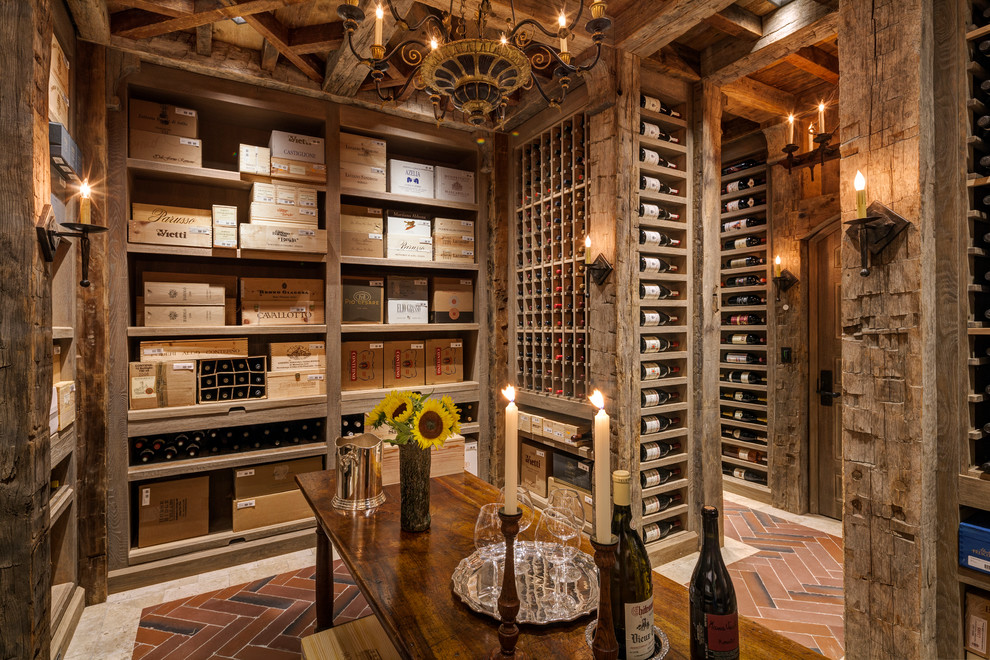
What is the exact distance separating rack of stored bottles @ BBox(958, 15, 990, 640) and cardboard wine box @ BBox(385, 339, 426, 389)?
3097mm

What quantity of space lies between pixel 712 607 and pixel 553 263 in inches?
107

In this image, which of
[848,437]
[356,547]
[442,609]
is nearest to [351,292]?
[356,547]

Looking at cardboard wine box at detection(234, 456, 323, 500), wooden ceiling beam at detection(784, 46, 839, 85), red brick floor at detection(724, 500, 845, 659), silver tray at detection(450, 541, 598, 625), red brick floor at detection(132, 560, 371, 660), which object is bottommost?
red brick floor at detection(724, 500, 845, 659)

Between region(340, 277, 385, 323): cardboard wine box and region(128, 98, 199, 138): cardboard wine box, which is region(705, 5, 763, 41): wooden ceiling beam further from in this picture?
region(128, 98, 199, 138): cardboard wine box

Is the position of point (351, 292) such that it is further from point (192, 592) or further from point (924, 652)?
point (924, 652)

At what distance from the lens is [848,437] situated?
77.1 inches

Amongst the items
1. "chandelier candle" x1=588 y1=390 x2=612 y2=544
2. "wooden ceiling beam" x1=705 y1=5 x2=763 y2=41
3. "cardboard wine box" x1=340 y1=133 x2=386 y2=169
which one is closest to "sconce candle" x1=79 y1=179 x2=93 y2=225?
"cardboard wine box" x1=340 y1=133 x2=386 y2=169

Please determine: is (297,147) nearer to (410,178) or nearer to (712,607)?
(410,178)

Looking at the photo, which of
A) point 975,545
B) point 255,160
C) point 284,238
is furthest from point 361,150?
point 975,545

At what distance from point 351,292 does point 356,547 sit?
2318 mm

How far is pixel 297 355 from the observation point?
3.29m

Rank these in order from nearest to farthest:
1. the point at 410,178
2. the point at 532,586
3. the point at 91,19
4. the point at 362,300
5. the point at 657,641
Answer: the point at 657,641 → the point at 532,586 → the point at 91,19 → the point at 362,300 → the point at 410,178

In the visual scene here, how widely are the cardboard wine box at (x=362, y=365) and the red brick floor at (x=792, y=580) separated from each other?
269 cm

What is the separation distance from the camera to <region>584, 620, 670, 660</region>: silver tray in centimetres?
100
